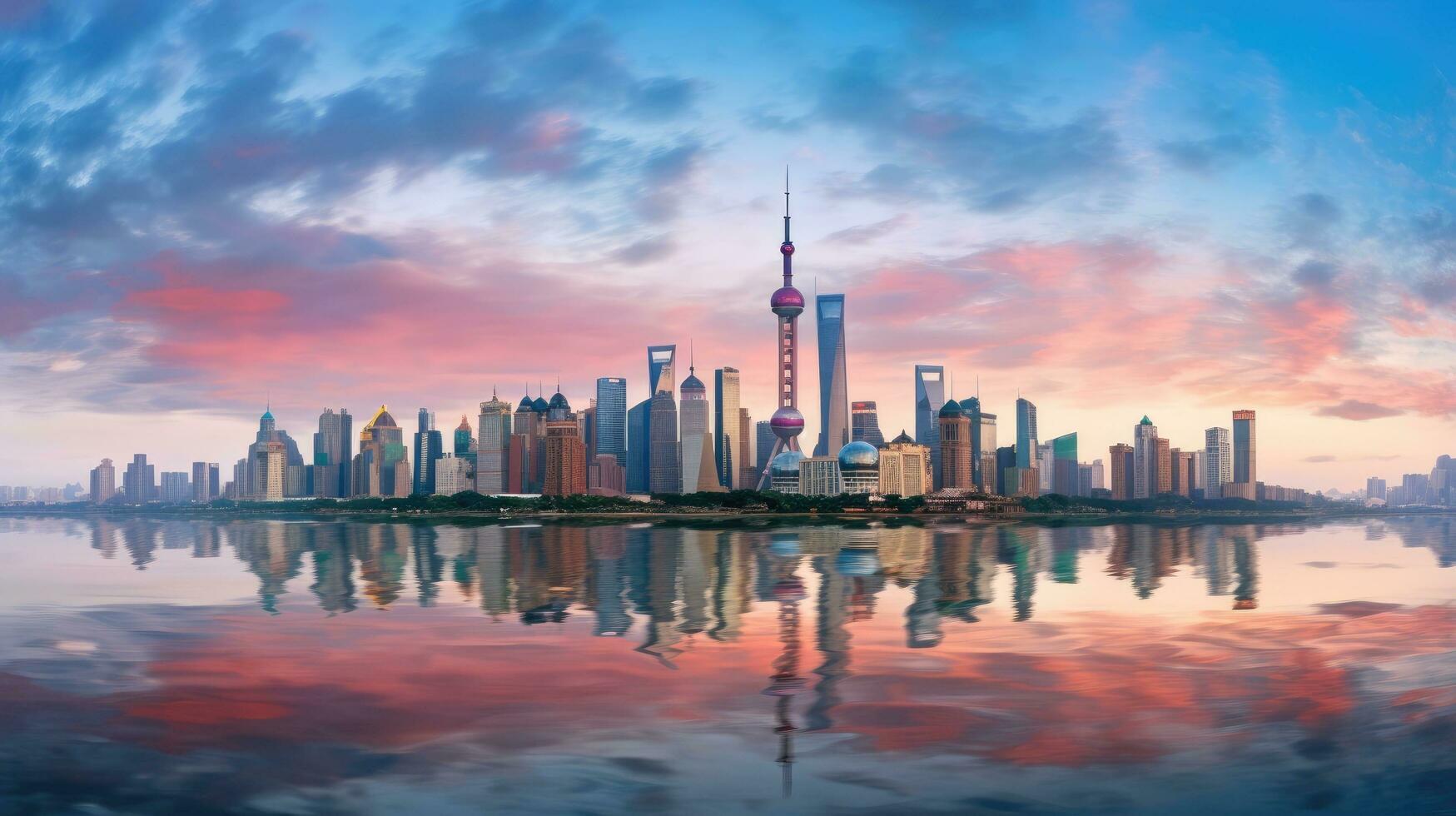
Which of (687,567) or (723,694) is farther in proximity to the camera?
(687,567)

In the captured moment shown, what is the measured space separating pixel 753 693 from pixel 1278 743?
1553cm

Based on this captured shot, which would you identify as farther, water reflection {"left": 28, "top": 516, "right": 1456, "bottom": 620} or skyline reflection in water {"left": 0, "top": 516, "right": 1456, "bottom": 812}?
water reflection {"left": 28, "top": 516, "right": 1456, "bottom": 620}

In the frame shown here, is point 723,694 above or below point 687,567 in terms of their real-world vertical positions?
above

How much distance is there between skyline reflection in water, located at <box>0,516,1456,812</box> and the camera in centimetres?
2542

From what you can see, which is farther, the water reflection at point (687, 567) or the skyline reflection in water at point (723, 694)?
the water reflection at point (687, 567)

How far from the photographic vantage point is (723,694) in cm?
3466

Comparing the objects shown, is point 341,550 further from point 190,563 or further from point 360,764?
point 360,764

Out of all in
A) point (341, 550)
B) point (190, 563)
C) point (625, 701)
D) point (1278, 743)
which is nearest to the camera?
point (1278, 743)

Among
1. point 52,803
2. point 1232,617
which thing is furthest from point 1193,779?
point 1232,617

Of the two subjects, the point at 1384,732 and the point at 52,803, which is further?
the point at 1384,732

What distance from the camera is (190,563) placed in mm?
95125

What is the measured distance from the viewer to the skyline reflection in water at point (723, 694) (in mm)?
25422

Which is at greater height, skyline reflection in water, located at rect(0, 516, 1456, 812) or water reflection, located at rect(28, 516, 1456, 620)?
skyline reflection in water, located at rect(0, 516, 1456, 812)

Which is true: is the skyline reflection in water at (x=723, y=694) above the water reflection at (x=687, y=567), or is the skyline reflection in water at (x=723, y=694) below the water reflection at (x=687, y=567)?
above
